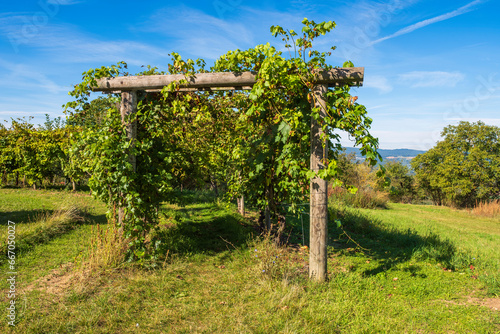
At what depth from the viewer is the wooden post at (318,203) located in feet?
13.2

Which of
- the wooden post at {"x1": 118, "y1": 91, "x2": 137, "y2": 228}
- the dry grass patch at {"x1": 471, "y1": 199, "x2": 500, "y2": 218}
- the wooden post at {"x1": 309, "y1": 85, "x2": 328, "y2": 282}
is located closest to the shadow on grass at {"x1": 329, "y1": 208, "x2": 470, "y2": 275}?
the wooden post at {"x1": 309, "y1": 85, "x2": 328, "y2": 282}

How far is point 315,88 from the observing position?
4.04m

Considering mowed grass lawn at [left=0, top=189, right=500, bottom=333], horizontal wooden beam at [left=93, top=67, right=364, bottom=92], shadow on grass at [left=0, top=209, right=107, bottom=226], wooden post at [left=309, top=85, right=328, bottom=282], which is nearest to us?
mowed grass lawn at [left=0, top=189, right=500, bottom=333]

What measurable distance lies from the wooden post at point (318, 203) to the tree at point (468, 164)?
64.0ft

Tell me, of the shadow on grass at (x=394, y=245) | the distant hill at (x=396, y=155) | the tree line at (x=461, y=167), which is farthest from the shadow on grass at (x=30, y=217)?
the tree line at (x=461, y=167)

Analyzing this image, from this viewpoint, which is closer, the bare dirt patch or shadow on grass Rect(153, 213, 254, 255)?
the bare dirt patch

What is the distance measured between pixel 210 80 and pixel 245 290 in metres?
3.02

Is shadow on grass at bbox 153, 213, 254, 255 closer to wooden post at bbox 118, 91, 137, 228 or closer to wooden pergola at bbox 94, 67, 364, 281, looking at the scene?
wooden post at bbox 118, 91, 137, 228

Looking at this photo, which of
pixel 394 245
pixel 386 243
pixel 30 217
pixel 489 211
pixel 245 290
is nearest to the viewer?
pixel 245 290

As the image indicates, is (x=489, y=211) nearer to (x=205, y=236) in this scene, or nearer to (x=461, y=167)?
(x=461, y=167)

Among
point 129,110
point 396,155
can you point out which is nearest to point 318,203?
point 129,110

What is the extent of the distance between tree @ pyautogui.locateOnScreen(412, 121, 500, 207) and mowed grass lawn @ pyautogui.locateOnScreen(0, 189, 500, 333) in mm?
15995

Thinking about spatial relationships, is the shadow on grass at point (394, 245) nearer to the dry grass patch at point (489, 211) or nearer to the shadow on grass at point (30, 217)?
the shadow on grass at point (30, 217)

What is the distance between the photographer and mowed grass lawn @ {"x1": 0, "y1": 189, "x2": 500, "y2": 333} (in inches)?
119
